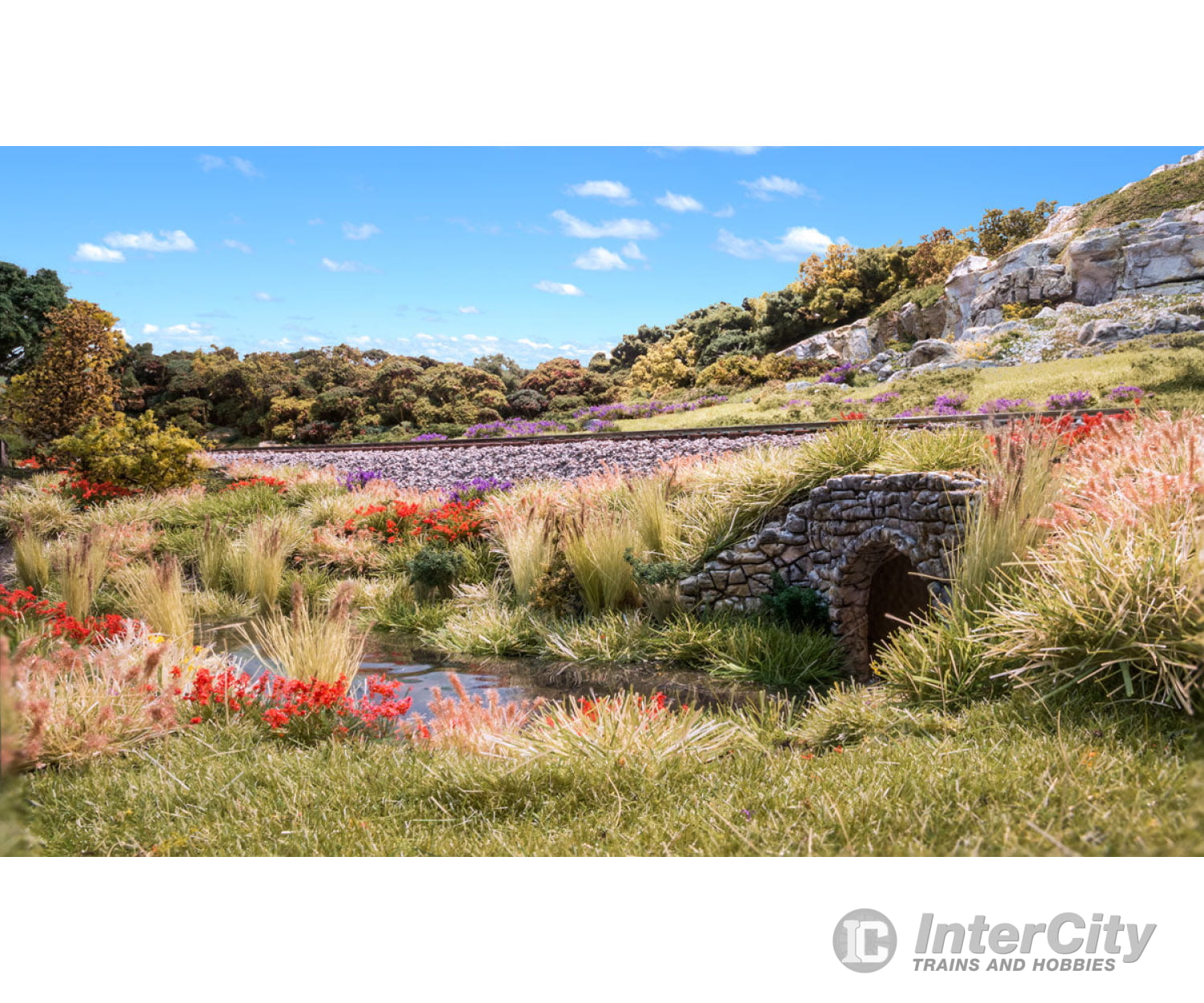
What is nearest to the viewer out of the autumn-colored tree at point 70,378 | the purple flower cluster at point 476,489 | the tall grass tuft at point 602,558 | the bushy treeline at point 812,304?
the tall grass tuft at point 602,558

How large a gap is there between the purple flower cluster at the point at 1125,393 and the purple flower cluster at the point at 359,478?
10.8 meters

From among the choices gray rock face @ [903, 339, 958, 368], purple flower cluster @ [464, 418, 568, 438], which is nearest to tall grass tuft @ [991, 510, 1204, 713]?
purple flower cluster @ [464, 418, 568, 438]

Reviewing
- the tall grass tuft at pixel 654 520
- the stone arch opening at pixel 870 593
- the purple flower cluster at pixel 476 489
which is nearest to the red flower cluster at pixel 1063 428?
the stone arch opening at pixel 870 593

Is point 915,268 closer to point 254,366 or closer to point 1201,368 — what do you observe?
point 1201,368

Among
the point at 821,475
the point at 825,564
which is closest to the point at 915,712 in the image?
the point at 825,564

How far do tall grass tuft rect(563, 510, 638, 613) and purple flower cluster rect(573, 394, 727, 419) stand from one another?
1297 centimetres

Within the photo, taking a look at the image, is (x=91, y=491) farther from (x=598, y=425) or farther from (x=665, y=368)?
(x=665, y=368)

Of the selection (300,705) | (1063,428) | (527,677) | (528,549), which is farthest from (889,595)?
(300,705)

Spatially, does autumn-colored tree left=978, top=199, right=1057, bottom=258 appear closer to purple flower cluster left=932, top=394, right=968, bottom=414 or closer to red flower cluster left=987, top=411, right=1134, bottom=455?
purple flower cluster left=932, top=394, right=968, bottom=414

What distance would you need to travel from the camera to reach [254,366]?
21062 millimetres

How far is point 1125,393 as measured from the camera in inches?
431

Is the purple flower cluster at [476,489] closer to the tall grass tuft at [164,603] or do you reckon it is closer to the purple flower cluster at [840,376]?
the tall grass tuft at [164,603]

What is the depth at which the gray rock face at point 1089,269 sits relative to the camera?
15.0 metres

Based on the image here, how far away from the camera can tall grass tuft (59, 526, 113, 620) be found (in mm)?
5590
